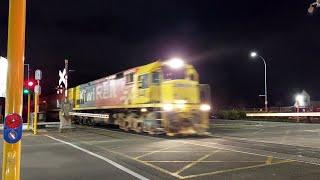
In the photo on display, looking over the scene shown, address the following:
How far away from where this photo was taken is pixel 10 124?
6.42 m

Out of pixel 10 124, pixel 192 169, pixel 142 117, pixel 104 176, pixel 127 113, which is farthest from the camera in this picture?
pixel 127 113

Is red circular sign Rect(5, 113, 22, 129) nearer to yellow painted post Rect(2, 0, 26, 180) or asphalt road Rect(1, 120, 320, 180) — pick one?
yellow painted post Rect(2, 0, 26, 180)

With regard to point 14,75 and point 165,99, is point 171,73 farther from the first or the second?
point 14,75

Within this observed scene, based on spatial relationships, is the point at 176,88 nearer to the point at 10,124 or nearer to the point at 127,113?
the point at 127,113

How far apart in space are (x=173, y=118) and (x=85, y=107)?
18.4 m

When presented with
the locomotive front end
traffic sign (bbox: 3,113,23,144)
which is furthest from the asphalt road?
traffic sign (bbox: 3,113,23,144)

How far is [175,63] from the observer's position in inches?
961

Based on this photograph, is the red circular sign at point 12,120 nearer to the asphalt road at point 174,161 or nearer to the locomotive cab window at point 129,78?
the asphalt road at point 174,161

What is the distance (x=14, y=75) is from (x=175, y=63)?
1813 cm

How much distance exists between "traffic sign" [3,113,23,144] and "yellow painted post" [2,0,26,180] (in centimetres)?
9

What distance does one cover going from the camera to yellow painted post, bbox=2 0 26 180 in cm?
650

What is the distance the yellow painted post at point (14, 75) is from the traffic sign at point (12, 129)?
89mm

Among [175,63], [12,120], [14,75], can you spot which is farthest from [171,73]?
[12,120]

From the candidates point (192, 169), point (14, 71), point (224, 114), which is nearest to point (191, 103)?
point (192, 169)
